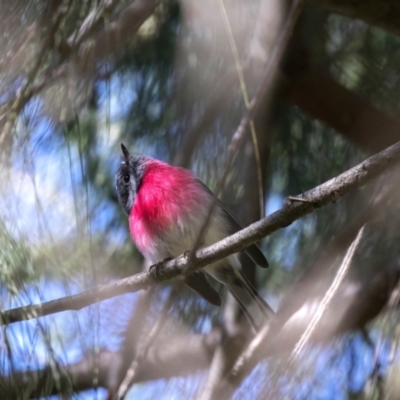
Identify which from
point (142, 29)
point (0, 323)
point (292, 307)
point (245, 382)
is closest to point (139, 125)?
point (142, 29)

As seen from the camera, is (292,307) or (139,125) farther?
(139,125)

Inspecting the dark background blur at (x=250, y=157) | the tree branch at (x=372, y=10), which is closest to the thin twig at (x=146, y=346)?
the dark background blur at (x=250, y=157)

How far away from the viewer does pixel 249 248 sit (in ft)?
6.97

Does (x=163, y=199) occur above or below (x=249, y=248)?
above

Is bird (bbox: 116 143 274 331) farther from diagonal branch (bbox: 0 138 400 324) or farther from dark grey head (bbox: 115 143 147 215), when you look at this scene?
diagonal branch (bbox: 0 138 400 324)

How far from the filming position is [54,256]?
4.68 feet

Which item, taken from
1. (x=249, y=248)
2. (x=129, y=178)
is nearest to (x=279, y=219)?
(x=249, y=248)

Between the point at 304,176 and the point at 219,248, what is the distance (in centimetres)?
62

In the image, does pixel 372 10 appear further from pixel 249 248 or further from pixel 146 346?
pixel 146 346

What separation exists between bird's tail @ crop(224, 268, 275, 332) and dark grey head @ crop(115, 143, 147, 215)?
1.63 feet

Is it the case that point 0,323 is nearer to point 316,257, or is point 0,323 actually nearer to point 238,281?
point 316,257

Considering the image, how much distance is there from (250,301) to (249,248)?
26 centimetres

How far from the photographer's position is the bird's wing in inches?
84.4

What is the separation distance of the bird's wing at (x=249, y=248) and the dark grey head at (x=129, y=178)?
28cm
